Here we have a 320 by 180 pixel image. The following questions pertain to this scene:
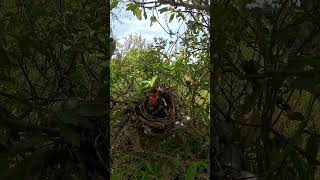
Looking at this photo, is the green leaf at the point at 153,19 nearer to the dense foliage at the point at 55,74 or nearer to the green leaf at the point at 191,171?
the dense foliage at the point at 55,74

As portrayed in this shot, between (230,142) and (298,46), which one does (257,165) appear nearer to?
(230,142)

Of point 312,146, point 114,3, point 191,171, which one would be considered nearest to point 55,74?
point 114,3

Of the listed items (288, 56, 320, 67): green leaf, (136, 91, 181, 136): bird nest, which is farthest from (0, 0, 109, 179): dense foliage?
(288, 56, 320, 67): green leaf

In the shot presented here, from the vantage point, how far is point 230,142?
2.69 ft

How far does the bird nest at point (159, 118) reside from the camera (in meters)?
0.91

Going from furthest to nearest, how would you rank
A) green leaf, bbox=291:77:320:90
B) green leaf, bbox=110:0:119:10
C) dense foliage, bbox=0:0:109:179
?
green leaf, bbox=110:0:119:10 → dense foliage, bbox=0:0:109:179 → green leaf, bbox=291:77:320:90

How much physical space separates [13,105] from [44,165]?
18cm

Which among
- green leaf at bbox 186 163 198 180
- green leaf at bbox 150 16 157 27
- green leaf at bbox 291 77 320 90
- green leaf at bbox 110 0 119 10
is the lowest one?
green leaf at bbox 186 163 198 180

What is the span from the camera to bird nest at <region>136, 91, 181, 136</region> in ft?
3.00

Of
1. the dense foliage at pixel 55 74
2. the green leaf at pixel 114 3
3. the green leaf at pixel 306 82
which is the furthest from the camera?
the green leaf at pixel 114 3

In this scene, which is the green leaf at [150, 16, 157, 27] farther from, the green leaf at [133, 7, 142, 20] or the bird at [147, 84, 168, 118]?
the bird at [147, 84, 168, 118]

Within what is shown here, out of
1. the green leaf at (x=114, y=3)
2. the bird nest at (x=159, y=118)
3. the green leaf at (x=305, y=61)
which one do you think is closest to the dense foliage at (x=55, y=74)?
the green leaf at (x=114, y=3)

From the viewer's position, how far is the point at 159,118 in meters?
0.94

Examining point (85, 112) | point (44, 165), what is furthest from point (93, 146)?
point (85, 112)
